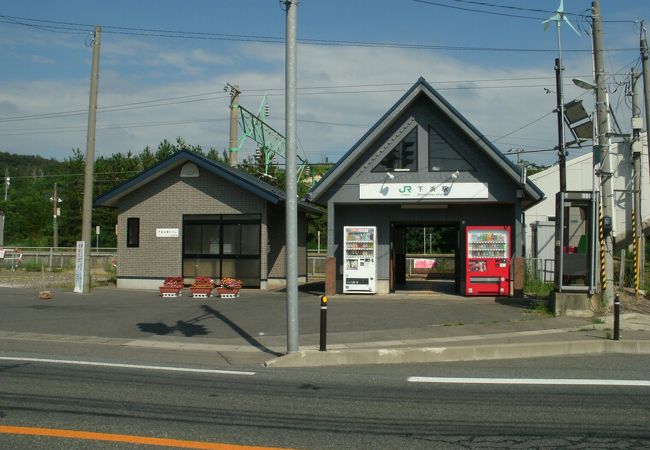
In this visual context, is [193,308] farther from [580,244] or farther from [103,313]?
[580,244]

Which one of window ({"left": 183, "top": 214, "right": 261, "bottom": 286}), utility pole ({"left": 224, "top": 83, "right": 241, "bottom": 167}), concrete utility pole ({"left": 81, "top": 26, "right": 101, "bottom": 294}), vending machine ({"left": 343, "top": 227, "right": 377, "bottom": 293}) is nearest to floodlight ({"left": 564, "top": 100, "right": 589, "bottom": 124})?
vending machine ({"left": 343, "top": 227, "right": 377, "bottom": 293})

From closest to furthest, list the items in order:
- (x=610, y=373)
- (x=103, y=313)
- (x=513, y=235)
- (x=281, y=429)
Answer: (x=281, y=429) → (x=610, y=373) → (x=103, y=313) → (x=513, y=235)

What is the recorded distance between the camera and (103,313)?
17516mm

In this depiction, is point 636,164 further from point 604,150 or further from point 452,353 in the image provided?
point 452,353

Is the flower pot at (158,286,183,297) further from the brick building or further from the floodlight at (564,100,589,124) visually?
the floodlight at (564,100,589,124)

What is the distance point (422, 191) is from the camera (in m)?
20.8

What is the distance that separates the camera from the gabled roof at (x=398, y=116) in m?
19.9

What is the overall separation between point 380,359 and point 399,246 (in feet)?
55.7

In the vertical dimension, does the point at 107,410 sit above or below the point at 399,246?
below

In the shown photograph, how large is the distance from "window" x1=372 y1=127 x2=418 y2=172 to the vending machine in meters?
2.28

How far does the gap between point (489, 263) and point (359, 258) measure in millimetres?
4228

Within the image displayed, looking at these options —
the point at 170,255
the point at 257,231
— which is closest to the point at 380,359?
the point at 257,231

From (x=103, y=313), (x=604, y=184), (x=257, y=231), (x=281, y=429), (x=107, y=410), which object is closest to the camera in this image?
(x=281, y=429)

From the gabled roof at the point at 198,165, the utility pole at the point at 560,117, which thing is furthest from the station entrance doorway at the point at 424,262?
the utility pole at the point at 560,117
